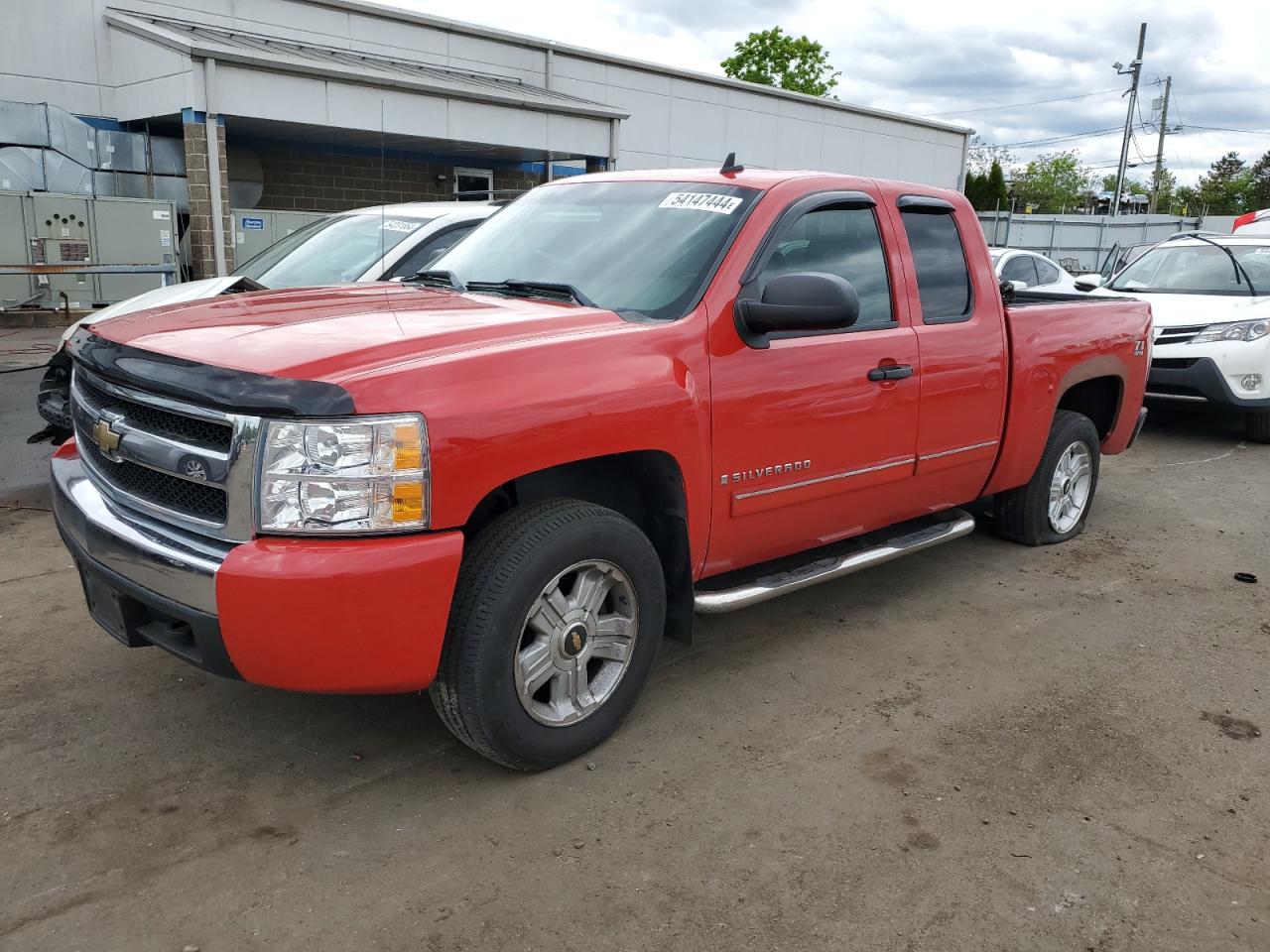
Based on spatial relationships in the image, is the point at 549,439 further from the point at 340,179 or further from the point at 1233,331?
the point at 340,179

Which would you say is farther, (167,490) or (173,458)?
(167,490)

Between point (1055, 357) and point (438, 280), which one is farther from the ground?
point (438, 280)

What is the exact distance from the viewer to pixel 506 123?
64.9 feet

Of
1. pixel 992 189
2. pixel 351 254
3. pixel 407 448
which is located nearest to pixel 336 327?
pixel 407 448

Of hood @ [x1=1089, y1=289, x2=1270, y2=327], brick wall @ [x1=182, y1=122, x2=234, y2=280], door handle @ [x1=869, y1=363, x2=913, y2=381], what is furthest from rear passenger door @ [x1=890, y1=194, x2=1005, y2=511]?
brick wall @ [x1=182, y1=122, x2=234, y2=280]

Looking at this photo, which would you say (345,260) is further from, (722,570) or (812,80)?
(812,80)

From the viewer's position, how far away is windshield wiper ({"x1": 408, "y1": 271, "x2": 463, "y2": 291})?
4129 millimetres

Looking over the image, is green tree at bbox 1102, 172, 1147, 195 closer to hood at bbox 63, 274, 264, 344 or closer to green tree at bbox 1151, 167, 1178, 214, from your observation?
green tree at bbox 1151, 167, 1178, 214

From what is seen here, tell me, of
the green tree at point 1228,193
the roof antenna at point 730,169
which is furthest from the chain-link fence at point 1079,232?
the green tree at point 1228,193

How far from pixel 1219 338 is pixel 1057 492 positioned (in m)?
4.13

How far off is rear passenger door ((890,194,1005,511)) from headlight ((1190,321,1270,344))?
198 inches

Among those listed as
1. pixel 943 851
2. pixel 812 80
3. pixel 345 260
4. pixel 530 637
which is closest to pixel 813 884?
pixel 943 851

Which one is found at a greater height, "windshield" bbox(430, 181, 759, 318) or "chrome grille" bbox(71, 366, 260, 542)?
"windshield" bbox(430, 181, 759, 318)

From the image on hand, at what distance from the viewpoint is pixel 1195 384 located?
28.9 ft
